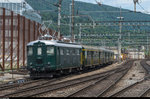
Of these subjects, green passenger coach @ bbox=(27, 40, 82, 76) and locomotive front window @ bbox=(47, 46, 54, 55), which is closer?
green passenger coach @ bbox=(27, 40, 82, 76)

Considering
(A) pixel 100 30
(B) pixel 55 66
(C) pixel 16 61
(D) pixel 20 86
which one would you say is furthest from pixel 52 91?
(A) pixel 100 30

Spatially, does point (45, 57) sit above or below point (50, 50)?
below

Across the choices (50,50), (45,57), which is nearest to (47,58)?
(45,57)

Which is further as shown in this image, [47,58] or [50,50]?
[50,50]

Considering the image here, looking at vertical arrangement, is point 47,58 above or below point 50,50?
below

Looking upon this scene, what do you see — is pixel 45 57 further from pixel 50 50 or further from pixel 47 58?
pixel 50 50

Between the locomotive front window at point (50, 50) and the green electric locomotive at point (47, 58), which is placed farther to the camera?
the locomotive front window at point (50, 50)

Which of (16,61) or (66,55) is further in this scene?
(16,61)

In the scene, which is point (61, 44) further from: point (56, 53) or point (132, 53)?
point (132, 53)

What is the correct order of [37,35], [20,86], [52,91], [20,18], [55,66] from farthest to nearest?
[37,35] → [20,18] → [55,66] → [20,86] → [52,91]

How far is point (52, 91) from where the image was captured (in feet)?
45.5

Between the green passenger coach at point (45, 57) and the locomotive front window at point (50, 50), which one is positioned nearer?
the green passenger coach at point (45, 57)

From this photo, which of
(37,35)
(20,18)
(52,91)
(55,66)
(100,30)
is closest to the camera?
(52,91)

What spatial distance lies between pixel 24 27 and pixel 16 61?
3415mm
